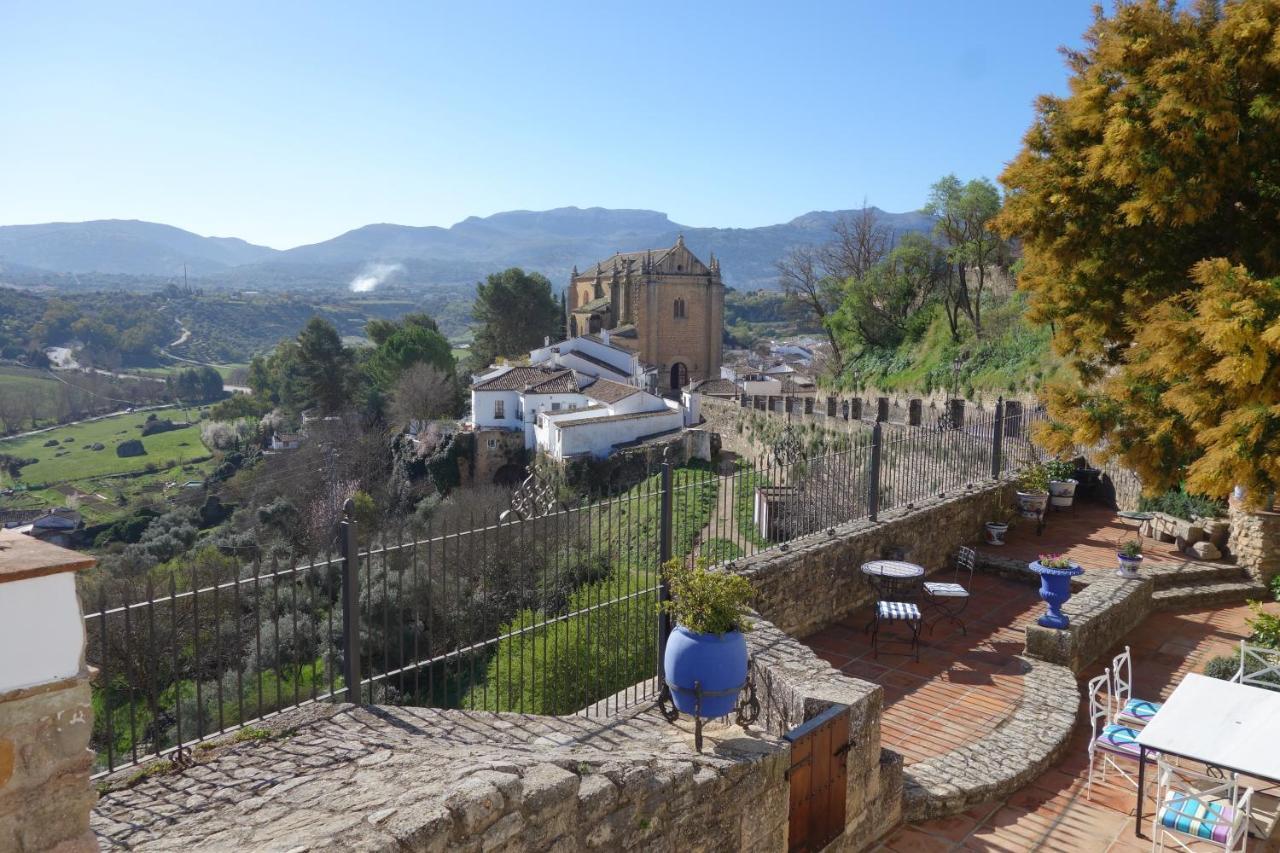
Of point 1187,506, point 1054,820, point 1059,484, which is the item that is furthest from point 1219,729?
point 1059,484

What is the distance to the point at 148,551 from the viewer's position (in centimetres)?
3322

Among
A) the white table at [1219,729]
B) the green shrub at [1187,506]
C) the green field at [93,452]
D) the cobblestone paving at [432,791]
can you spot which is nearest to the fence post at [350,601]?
the cobblestone paving at [432,791]

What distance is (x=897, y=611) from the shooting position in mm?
7691

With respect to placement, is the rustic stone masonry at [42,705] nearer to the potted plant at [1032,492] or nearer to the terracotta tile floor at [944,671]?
the terracotta tile floor at [944,671]

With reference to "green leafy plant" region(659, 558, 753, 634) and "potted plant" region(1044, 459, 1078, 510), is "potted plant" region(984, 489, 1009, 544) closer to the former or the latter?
"potted plant" region(1044, 459, 1078, 510)

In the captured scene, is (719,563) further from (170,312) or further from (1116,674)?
(170,312)

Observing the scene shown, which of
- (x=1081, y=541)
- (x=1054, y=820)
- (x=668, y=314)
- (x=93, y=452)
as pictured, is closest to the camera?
(x=1054, y=820)

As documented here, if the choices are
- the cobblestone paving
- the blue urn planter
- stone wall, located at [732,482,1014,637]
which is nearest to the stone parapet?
the blue urn planter

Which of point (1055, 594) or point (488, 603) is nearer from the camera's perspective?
point (488, 603)

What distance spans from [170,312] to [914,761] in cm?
16364

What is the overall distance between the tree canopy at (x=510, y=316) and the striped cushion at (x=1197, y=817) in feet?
202

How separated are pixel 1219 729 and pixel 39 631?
19.6ft

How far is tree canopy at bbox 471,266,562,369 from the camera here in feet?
212

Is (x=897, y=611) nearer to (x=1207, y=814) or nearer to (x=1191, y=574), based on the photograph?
(x=1207, y=814)
